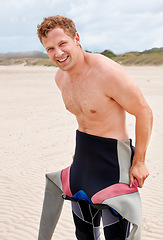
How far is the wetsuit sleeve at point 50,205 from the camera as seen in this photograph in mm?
2254

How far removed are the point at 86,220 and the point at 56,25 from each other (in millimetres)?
1393

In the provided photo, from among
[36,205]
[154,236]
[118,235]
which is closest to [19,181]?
[36,205]

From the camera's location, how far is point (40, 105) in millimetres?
13570

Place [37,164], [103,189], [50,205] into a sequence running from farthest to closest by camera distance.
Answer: [37,164]
[50,205]
[103,189]

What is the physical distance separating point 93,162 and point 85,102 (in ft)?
1.37

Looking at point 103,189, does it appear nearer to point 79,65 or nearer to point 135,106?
point 135,106

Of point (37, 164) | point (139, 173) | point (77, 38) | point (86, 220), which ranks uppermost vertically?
point (77, 38)

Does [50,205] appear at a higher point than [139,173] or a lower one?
lower

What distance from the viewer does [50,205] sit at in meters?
2.27

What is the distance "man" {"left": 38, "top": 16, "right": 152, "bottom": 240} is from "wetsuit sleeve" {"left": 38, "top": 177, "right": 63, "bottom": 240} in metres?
0.21

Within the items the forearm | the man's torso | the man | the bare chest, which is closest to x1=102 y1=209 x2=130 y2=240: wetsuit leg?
the man

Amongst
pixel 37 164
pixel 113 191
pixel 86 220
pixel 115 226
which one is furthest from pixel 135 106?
pixel 37 164

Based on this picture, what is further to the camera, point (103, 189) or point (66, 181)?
point (66, 181)

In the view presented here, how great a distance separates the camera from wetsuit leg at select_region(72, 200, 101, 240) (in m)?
2.09
